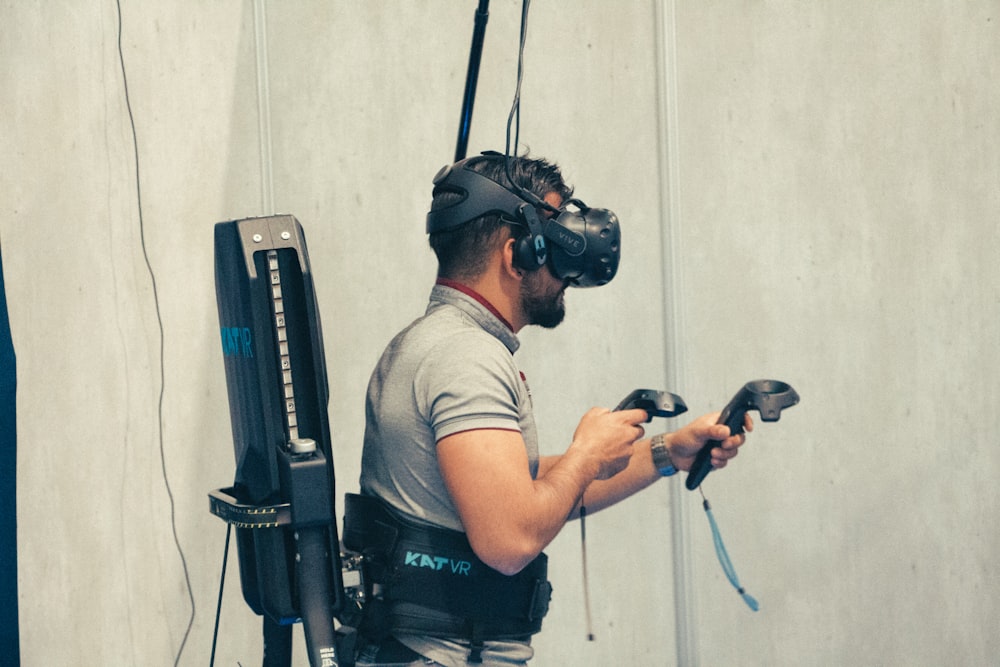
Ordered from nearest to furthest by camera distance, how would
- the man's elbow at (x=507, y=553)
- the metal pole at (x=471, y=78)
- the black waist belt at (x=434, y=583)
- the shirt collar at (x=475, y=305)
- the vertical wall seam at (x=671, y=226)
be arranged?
the man's elbow at (x=507, y=553) < the black waist belt at (x=434, y=583) < the shirt collar at (x=475, y=305) < the metal pole at (x=471, y=78) < the vertical wall seam at (x=671, y=226)

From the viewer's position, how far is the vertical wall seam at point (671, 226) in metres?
2.82

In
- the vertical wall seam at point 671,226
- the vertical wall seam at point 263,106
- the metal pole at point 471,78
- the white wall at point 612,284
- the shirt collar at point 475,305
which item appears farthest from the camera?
the vertical wall seam at point 671,226

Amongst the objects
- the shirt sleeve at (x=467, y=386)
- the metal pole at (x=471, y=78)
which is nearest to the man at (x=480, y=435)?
the shirt sleeve at (x=467, y=386)

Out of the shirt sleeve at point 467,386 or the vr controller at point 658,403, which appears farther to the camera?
the vr controller at point 658,403

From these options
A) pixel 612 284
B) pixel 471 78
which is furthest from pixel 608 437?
pixel 612 284

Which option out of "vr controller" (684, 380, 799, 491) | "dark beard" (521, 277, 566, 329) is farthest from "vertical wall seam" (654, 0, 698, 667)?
"dark beard" (521, 277, 566, 329)

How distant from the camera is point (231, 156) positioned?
→ 101 inches

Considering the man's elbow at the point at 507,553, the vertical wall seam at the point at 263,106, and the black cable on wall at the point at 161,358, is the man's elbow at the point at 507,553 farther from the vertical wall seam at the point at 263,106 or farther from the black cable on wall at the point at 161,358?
the vertical wall seam at the point at 263,106

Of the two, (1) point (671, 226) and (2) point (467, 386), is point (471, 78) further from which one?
(1) point (671, 226)

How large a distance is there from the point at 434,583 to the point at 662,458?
0.57m

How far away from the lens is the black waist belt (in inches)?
56.1

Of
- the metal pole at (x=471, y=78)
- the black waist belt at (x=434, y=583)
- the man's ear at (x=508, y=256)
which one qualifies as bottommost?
the black waist belt at (x=434, y=583)

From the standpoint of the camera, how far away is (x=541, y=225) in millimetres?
1576

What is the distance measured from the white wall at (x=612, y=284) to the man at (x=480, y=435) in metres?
1.08
